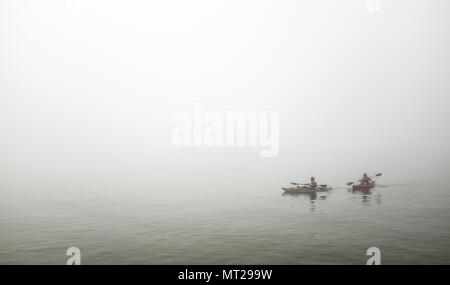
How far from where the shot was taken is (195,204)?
44562 mm

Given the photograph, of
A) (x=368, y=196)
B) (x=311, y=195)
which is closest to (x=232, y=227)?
(x=311, y=195)

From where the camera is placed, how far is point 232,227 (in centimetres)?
3192

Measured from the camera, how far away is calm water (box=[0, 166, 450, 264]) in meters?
24.2

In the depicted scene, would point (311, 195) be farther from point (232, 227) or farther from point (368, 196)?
point (232, 227)

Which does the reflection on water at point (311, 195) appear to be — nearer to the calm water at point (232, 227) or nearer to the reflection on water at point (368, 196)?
the calm water at point (232, 227)

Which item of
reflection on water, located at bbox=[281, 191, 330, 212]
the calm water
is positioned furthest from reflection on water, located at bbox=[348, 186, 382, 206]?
reflection on water, located at bbox=[281, 191, 330, 212]

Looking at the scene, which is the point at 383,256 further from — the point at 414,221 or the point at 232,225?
the point at 232,225

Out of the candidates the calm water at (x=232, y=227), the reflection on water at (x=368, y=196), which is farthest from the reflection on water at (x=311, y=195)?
the reflection on water at (x=368, y=196)

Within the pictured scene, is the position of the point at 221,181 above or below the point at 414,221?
above

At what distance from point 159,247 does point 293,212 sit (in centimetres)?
1562

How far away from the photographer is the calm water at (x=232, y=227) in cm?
2417
